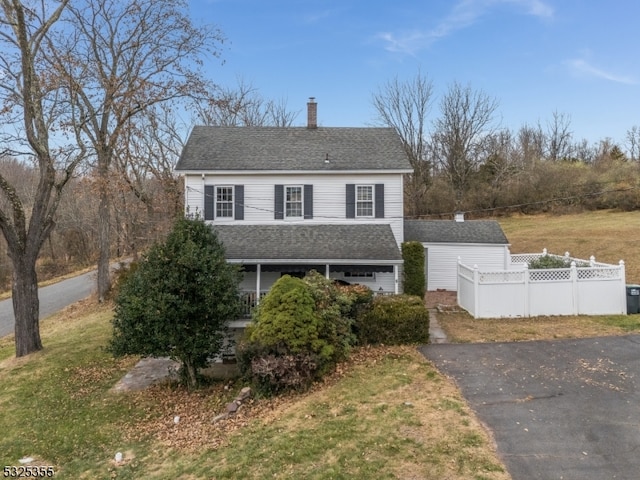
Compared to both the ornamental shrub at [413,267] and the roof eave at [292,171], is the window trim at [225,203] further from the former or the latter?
the ornamental shrub at [413,267]

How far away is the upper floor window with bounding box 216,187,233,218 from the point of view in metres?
16.1

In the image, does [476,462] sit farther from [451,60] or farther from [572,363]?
[451,60]

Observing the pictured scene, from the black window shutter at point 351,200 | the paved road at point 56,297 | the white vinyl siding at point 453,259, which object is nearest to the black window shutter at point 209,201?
the black window shutter at point 351,200

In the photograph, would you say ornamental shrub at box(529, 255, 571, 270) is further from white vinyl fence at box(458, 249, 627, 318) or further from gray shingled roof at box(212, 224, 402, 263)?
gray shingled roof at box(212, 224, 402, 263)

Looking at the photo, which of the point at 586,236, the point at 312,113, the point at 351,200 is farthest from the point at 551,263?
the point at 586,236

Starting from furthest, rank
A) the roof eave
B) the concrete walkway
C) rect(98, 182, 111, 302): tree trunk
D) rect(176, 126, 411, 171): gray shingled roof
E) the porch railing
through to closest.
Answer: rect(98, 182, 111, 302): tree trunk → rect(176, 126, 411, 171): gray shingled roof → the roof eave → the porch railing → the concrete walkway

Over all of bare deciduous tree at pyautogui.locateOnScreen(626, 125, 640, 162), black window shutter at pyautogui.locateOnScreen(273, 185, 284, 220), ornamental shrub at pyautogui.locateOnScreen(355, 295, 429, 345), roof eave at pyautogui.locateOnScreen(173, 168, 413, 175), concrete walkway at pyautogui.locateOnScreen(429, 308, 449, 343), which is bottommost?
concrete walkway at pyautogui.locateOnScreen(429, 308, 449, 343)

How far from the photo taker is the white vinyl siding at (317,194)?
15969 millimetres

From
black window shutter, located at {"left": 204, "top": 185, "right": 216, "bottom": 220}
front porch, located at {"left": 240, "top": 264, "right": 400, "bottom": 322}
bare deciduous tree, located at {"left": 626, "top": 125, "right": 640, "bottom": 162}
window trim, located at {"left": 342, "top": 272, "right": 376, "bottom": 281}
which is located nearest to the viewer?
front porch, located at {"left": 240, "top": 264, "right": 400, "bottom": 322}

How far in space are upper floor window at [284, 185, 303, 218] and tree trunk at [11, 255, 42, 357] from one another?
867cm

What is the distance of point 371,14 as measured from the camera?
58.1ft

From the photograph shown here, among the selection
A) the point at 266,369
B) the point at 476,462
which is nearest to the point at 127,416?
the point at 266,369

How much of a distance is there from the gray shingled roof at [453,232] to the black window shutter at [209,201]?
8.23m

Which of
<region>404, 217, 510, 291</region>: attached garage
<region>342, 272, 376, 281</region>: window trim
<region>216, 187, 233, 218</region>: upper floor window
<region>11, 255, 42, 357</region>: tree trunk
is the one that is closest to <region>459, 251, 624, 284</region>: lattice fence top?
<region>342, 272, 376, 281</region>: window trim
